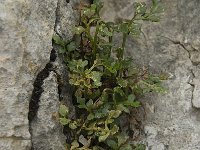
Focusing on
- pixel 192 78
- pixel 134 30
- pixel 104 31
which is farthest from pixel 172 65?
pixel 104 31

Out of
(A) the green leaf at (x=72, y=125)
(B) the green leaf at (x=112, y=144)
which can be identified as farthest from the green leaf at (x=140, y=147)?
(A) the green leaf at (x=72, y=125)

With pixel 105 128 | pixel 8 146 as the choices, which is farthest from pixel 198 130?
pixel 8 146

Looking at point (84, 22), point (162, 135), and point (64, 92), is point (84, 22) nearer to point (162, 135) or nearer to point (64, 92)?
point (64, 92)

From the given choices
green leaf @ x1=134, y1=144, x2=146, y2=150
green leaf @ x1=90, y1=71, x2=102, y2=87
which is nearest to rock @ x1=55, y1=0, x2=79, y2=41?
green leaf @ x1=90, y1=71, x2=102, y2=87

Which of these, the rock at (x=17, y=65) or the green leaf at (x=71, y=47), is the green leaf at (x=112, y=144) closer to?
the rock at (x=17, y=65)

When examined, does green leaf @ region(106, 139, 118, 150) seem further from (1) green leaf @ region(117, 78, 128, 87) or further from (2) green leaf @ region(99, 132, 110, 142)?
(1) green leaf @ region(117, 78, 128, 87)

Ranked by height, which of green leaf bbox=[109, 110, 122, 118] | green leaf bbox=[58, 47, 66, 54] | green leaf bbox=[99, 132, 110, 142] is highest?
green leaf bbox=[58, 47, 66, 54]
